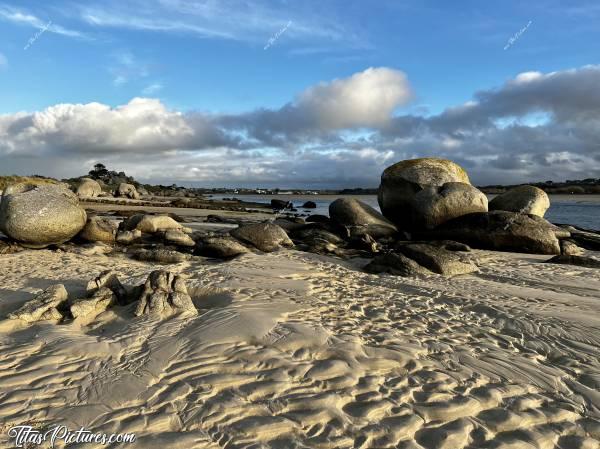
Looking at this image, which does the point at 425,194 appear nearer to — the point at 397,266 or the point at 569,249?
the point at 569,249

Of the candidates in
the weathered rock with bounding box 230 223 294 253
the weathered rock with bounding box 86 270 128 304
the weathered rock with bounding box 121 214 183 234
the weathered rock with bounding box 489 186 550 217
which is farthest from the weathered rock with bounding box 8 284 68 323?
the weathered rock with bounding box 489 186 550 217

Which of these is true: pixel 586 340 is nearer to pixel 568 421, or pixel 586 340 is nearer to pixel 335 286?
pixel 568 421

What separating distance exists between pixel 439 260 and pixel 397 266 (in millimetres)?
1011

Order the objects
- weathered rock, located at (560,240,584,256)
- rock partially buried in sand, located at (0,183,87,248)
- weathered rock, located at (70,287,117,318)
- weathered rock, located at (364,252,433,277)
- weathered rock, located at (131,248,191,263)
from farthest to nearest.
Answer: weathered rock, located at (560,240,584,256) < rock partially buried in sand, located at (0,183,87,248) < weathered rock, located at (131,248,191,263) < weathered rock, located at (364,252,433,277) < weathered rock, located at (70,287,117,318)

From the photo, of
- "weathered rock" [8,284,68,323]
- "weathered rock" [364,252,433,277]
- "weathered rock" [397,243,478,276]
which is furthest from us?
"weathered rock" [397,243,478,276]

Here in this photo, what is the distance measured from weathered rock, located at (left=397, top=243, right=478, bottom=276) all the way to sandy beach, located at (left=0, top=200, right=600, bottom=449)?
1.75 m

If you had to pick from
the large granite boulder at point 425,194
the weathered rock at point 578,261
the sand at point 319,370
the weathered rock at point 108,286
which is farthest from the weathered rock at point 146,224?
the weathered rock at point 578,261

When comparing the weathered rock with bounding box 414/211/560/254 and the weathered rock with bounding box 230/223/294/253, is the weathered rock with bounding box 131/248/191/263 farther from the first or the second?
the weathered rock with bounding box 414/211/560/254

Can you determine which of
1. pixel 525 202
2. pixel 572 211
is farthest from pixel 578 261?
pixel 572 211

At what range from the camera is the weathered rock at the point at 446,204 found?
1441cm

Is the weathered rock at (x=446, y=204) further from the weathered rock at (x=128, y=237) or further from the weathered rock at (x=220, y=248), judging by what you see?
the weathered rock at (x=128, y=237)

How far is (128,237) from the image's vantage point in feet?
38.5

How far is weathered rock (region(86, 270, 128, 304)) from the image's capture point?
6500mm

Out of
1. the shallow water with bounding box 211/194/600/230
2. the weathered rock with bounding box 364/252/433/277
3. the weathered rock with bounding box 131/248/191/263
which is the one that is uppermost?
the weathered rock with bounding box 131/248/191/263
